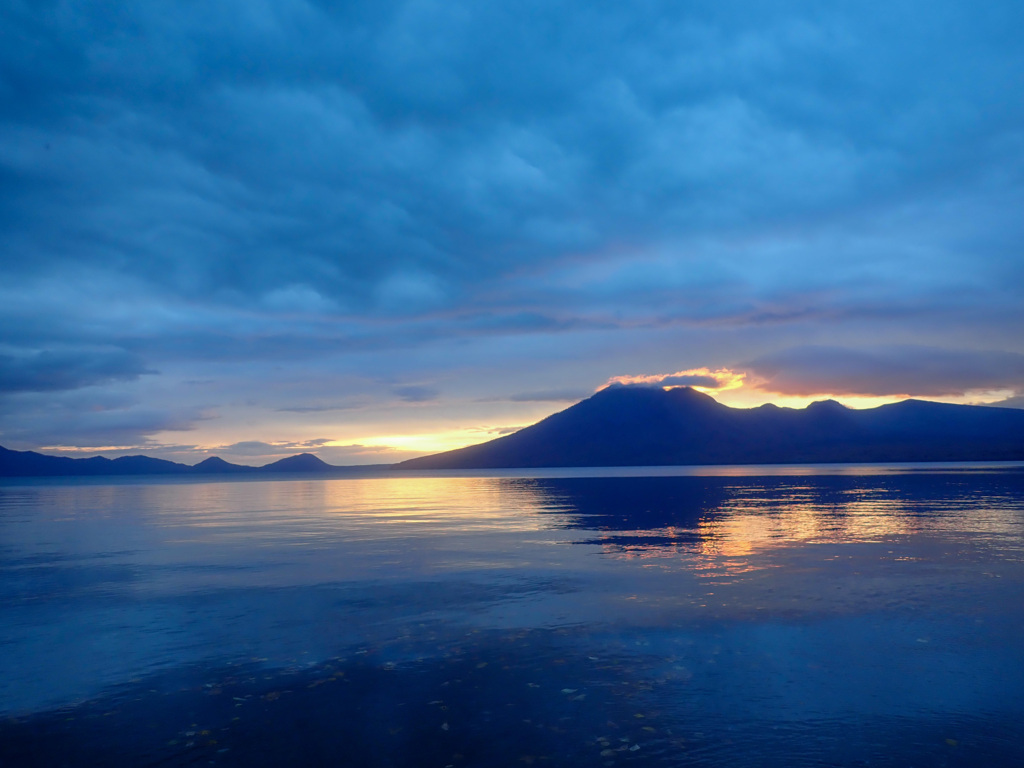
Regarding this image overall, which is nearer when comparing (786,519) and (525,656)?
(525,656)

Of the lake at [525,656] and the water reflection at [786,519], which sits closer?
the lake at [525,656]

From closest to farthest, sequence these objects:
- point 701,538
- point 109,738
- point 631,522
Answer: point 109,738
point 701,538
point 631,522

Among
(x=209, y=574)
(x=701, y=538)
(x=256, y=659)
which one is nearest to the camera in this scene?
(x=256, y=659)

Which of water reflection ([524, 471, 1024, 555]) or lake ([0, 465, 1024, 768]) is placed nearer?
lake ([0, 465, 1024, 768])

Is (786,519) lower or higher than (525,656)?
lower

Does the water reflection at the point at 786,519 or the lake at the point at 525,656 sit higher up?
the lake at the point at 525,656

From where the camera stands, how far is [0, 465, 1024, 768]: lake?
1080 cm

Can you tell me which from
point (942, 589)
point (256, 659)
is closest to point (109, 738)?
point (256, 659)

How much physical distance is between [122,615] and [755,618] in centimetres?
1841

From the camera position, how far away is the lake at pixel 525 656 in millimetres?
10797

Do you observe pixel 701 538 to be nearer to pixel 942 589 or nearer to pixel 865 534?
pixel 865 534

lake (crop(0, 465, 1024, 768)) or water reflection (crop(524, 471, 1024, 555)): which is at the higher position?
lake (crop(0, 465, 1024, 768))

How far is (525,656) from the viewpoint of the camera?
15.2 m

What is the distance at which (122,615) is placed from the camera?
20.1 m
